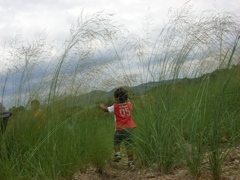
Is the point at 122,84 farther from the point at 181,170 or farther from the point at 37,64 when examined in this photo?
the point at 181,170

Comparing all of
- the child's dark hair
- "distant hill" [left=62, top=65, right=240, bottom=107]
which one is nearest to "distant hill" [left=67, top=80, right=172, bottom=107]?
"distant hill" [left=62, top=65, right=240, bottom=107]

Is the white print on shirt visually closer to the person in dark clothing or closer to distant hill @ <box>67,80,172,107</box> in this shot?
distant hill @ <box>67,80,172,107</box>

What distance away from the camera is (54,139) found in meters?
3.60

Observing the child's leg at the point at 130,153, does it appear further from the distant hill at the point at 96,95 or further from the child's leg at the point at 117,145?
the distant hill at the point at 96,95

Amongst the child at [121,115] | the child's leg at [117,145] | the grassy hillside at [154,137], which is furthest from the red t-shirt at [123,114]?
the grassy hillside at [154,137]

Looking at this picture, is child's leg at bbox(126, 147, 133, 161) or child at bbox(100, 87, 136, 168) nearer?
child's leg at bbox(126, 147, 133, 161)

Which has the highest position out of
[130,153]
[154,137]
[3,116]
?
[3,116]

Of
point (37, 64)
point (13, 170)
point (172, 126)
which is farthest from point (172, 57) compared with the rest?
point (13, 170)

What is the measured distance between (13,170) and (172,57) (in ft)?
6.54

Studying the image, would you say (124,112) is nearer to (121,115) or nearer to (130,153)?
(121,115)

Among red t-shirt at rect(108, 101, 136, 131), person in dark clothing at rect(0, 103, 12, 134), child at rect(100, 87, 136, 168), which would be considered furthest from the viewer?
red t-shirt at rect(108, 101, 136, 131)

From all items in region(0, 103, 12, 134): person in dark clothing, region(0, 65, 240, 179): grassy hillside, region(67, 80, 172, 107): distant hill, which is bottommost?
region(0, 65, 240, 179): grassy hillside

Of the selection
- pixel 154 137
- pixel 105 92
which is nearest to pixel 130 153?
pixel 154 137

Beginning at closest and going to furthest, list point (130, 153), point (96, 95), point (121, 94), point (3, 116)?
1. point (3, 116)
2. point (130, 153)
3. point (96, 95)
4. point (121, 94)
